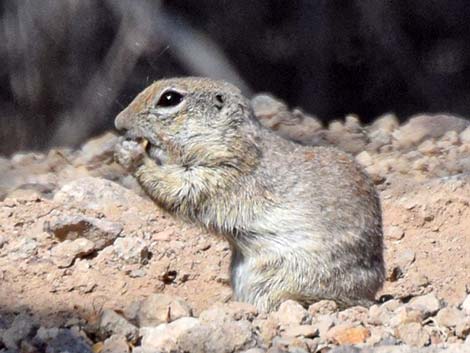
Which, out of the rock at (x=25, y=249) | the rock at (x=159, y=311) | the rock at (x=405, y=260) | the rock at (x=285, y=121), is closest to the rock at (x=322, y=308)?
the rock at (x=159, y=311)

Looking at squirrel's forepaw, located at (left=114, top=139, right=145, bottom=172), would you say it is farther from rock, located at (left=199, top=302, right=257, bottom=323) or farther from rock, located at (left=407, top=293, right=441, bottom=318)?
rock, located at (left=407, top=293, right=441, bottom=318)

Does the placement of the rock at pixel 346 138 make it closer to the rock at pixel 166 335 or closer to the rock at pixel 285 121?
the rock at pixel 285 121

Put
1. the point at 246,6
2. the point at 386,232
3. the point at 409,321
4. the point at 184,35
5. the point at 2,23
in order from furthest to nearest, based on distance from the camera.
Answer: the point at 246,6
the point at 184,35
the point at 2,23
the point at 386,232
the point at 409,321

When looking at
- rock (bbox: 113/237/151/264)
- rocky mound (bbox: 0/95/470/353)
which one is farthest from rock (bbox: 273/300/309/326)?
rock (bbox: 113/237/151/264)

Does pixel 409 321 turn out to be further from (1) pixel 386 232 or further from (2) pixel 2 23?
(2) pixel 2 23

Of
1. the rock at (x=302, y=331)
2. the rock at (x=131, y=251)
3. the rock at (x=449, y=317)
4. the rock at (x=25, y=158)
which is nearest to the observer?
the rock at (x=302, y=331)

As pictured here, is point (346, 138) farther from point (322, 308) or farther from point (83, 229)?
point (322, 308)

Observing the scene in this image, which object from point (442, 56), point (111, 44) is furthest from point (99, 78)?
point (442, 56)
